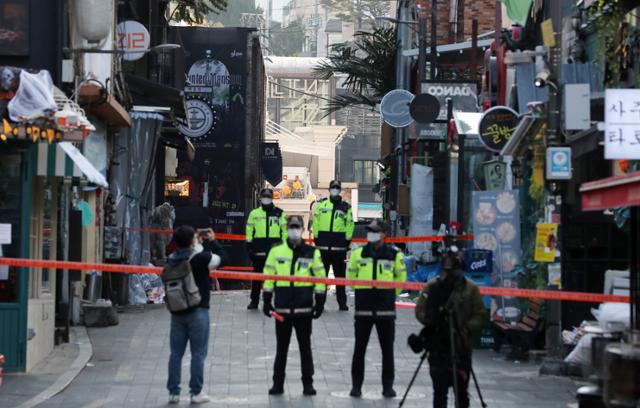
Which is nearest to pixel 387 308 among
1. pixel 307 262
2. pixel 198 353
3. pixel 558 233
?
pixel 307 262

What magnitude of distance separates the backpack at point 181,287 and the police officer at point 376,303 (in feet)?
6.42

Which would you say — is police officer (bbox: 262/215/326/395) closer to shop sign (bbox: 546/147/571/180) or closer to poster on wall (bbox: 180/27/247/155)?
shop sign (bbox: 546/147/571/180)

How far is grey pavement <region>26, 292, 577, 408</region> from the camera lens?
14.2 m

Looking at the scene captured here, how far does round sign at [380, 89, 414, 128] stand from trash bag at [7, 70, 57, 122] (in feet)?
62.5

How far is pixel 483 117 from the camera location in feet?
70.1

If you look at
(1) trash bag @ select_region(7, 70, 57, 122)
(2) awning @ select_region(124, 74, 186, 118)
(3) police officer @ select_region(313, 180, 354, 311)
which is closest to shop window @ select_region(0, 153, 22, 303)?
(1) trash bag @ select_region(7, 70, 57, 122)

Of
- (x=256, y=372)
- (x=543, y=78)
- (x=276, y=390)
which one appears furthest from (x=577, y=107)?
(x=276, y=390)

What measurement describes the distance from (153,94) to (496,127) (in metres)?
10.3

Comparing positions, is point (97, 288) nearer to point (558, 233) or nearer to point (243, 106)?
point (558, 233)

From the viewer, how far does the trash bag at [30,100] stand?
1468 centimetres

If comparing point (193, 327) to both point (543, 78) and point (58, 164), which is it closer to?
point (58, 164)

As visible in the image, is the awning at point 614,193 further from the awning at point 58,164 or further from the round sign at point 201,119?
the round sign at point 201,119

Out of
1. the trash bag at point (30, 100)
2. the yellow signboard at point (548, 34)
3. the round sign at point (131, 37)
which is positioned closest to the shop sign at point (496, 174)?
the yellow signboard at point (548, 34)

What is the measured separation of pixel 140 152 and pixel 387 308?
14067 millimetres
